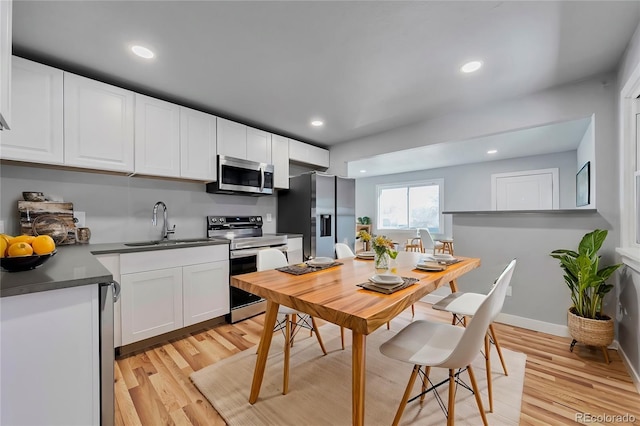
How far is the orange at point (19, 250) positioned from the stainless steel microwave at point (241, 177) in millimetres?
1983

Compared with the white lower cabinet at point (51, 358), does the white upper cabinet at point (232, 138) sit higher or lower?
higher

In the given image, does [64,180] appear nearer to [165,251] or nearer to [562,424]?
[165,251]

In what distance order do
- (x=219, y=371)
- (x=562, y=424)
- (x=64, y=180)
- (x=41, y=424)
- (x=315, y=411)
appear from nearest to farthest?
(x=41, y=424) < (x=562, y=424) < (x=315, y=411) < (x=219, y=371) < (x=64, y=180)

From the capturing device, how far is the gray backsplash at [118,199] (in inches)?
83.5

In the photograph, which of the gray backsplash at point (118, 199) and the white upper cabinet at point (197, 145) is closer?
the gray backsplash at point (118, 199)

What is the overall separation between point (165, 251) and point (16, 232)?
1049 millimetres

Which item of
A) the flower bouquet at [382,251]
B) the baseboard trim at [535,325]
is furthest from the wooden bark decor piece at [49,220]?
the baseboard trim at [535,325]

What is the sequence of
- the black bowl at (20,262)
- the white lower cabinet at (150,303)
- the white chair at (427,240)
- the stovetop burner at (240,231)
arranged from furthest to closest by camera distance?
the white chair at (427,240)
the stovetop burner at (240,231)
the white lower cabinet at (150,303)
the black bowl at (20,262)

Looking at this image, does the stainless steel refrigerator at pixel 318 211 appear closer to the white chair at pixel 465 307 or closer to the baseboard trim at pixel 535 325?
the baseboard trim at pixel 535 325

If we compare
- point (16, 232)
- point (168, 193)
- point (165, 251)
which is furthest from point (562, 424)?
point (16, 232)

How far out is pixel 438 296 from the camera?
3541mm

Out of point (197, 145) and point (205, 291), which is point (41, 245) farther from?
point (197, 145)

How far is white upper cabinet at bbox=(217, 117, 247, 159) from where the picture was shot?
10.1 feet

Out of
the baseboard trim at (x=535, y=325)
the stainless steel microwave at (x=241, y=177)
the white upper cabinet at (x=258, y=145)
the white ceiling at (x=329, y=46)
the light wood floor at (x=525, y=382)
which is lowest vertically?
the light wood floor at (x=525, y=382)
